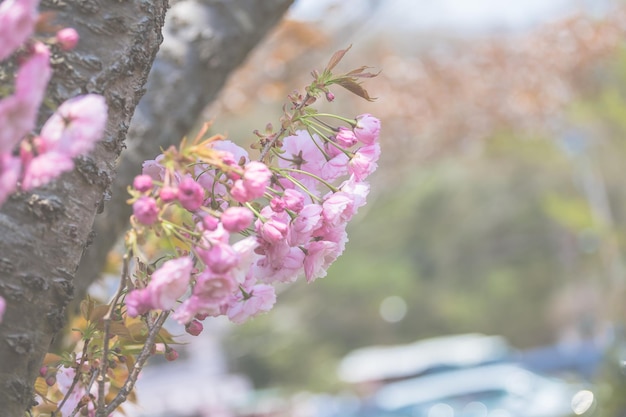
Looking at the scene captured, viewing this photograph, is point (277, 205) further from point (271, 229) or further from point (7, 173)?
point (7, 173)

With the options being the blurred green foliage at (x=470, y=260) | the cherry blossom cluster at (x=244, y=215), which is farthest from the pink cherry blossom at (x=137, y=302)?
the blurred green foliage at (x=470, y=260)

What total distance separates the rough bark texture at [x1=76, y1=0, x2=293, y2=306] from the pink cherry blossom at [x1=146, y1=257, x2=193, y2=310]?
1340 millimetres

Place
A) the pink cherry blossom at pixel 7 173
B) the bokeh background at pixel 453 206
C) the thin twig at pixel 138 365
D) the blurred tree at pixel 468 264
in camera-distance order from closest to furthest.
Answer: the pink cherry blossom at pixel 7 173
the thin twig at pixel 138 365
the bokeh background at pixel 453 206
the blurred tree at pixel 468 264

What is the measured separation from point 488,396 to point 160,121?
989 centimetres

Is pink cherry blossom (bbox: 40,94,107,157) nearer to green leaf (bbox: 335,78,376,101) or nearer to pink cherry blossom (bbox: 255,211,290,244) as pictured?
pink cherry blossom (bbox: 255,211,290,244)

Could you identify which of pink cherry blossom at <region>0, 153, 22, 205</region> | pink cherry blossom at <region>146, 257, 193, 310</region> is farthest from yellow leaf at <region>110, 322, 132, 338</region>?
pink cherry blossom at <region>0, 153, 22, 205</region>

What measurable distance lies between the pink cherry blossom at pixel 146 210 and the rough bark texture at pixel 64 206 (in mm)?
109

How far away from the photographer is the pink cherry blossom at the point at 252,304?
101 centimetres

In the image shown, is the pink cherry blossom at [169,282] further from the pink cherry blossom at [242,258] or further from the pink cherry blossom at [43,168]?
the pink cherry blossom at [43,168]

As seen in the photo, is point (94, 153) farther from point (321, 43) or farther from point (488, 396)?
point (488, 396)

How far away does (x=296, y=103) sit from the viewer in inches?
41.7

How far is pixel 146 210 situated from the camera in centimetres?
79

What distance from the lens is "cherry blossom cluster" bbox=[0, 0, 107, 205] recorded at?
0.59 m

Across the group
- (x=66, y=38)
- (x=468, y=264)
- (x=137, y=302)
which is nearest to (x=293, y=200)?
(x=137, y=302)
